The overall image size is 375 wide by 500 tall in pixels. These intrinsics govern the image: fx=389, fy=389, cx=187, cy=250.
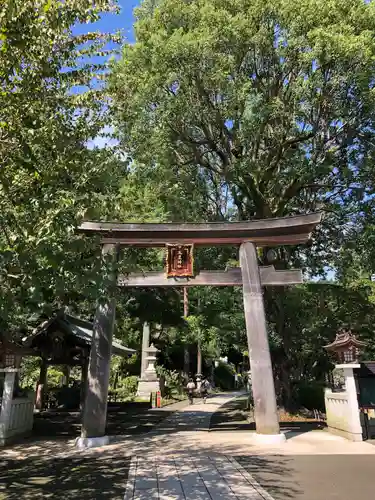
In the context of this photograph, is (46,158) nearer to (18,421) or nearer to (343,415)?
(18,421)

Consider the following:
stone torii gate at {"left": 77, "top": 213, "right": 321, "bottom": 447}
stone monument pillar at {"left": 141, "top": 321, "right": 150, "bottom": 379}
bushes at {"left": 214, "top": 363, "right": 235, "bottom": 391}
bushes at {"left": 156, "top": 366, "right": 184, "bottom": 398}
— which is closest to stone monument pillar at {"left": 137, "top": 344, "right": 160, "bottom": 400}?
stone monument pillar at {"left": 141, "top": 321, "right": 150, "bottom": 379}

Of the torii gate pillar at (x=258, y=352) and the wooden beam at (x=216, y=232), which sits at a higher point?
the wooden beam at (x=216, y=232)

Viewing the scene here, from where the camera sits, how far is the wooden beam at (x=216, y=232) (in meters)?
11.3

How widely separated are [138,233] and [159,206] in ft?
15.4

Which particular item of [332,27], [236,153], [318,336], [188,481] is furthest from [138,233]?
[318,336]

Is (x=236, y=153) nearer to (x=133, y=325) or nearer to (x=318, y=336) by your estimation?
(x=318, y=336)

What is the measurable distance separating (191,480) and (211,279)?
6.01 metres

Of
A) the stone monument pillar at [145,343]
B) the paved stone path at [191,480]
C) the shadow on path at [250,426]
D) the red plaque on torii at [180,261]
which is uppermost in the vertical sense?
the red plaque on torii at [180,261]

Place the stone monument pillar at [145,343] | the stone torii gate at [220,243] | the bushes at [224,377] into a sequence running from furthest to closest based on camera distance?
1. the bushes at [224,377]
2. the stone monument pillar at [145,343]
3. the stone torii gate at [220,243]

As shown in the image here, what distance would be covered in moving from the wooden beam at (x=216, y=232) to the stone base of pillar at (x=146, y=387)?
1466 centimetres

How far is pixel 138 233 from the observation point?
11516mm

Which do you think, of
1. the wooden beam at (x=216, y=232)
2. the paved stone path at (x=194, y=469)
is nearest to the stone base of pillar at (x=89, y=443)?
the paved stone path at (x=194, y=469)

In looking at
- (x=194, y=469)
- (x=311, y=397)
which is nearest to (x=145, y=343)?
(x=311, y=397)

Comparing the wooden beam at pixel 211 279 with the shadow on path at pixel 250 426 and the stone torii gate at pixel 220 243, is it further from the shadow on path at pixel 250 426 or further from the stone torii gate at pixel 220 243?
the shadow on path at pixel 250 426
